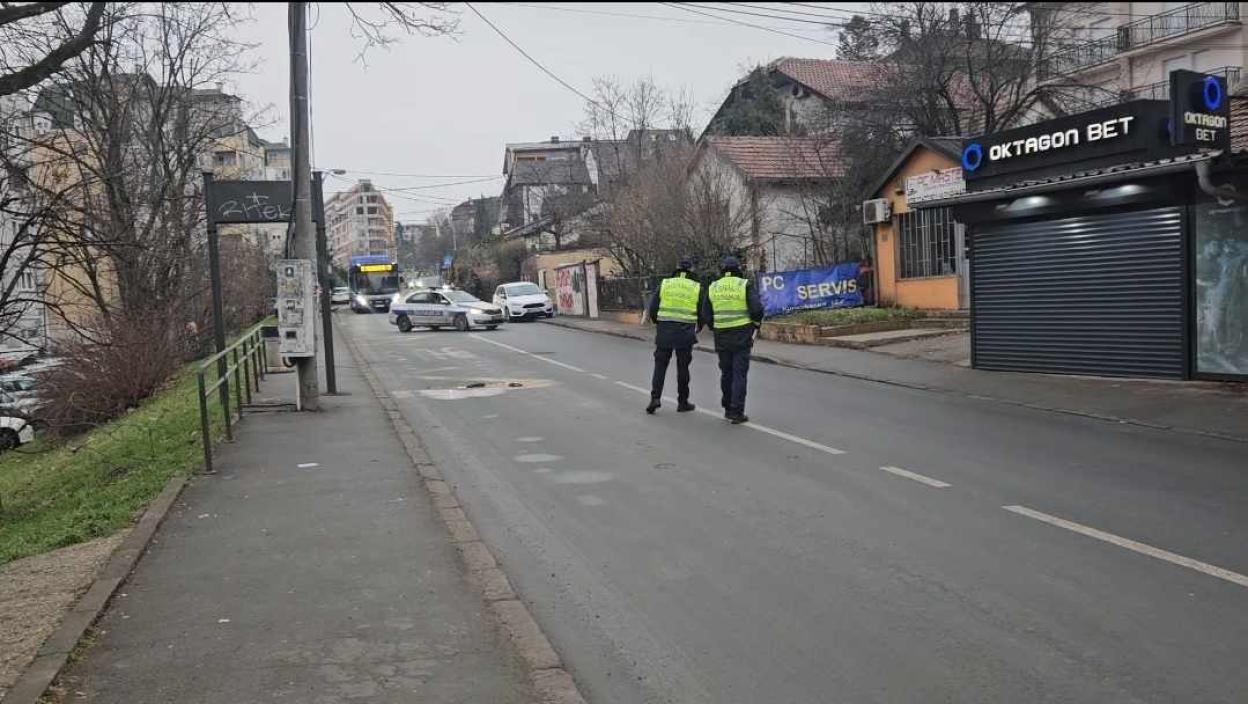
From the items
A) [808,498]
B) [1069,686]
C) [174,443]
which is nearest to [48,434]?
[174,443]

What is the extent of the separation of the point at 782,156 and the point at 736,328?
24.7 metres

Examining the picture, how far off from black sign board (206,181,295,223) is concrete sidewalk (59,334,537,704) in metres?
6.63

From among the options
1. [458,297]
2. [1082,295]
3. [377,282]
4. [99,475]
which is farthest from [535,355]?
[377,282]

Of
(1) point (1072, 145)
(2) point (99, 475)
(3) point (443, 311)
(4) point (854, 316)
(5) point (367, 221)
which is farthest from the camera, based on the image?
(5) point (367, 221)

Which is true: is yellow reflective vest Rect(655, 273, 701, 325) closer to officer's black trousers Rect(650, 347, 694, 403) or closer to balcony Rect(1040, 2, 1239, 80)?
officer's black trousers Rect(650, 347, 694, 403)

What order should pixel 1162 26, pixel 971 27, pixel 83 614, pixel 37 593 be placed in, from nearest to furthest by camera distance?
pixel 83 614
pixel 37 593
pixel 971 27
pixel 1162 26

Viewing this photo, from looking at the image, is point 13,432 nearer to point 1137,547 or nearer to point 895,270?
point 895,270

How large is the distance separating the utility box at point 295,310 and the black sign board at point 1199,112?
1085cm

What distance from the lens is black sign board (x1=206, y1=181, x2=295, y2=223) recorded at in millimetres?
14531

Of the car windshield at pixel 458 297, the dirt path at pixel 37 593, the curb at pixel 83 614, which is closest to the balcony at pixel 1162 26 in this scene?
the car windshield at pixel 458 297

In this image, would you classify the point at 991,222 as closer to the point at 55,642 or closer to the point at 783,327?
the point at 783,327

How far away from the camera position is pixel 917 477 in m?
8.45

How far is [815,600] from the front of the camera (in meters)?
5.41

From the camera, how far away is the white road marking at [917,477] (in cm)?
811
